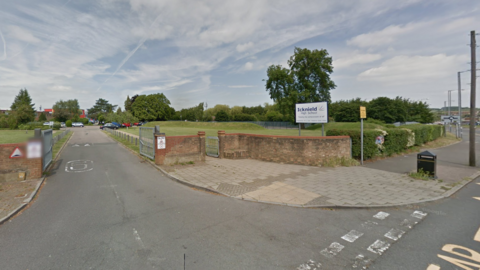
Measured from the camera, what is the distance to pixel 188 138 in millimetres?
10945

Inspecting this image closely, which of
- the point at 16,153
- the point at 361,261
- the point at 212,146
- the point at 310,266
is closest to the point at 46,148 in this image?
the point at 16,153

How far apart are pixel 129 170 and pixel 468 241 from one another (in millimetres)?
10663

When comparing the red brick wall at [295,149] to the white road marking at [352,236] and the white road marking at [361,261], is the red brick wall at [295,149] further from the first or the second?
the white road marking at [361,261]

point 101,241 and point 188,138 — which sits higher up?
point 188,138

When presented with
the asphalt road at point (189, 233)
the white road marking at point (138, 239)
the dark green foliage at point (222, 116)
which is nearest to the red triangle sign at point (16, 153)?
the asphalt road at point (189, 233)

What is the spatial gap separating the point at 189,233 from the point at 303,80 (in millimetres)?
47451

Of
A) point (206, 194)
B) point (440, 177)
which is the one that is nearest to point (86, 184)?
point (206, 194)

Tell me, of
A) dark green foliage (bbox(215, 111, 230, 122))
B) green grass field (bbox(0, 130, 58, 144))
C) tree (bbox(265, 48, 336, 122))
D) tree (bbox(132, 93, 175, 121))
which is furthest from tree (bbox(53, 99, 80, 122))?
tree (bbox(265, 48, 336, 122))

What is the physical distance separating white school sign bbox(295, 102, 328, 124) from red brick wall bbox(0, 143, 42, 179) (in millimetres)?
12149

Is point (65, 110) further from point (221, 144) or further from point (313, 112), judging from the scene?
point (313, 112)

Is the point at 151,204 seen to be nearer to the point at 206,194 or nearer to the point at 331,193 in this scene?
the point at 206,194

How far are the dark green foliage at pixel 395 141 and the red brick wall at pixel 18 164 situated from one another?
15978 millimetres

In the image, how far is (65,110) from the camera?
8262cm

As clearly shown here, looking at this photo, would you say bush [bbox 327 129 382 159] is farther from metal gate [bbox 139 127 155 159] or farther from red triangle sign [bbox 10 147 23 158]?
red triangle sign [bbox 10 147 23 158]
